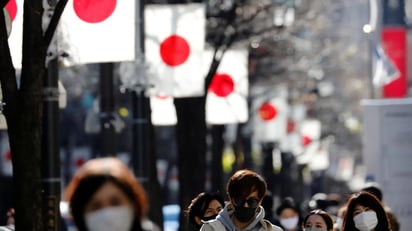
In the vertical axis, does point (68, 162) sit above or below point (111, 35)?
below

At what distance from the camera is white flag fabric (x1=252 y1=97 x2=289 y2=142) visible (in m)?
39.3

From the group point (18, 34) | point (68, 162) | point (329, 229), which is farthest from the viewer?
point (68, 162)

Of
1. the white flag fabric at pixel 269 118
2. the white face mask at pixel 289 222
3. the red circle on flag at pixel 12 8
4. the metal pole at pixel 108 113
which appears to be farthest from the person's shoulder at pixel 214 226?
the white flag fabric at pixel 269 118

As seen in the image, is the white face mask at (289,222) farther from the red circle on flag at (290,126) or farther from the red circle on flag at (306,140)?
the red circle on flag at (306,140)

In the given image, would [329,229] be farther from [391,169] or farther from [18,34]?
[391,169]

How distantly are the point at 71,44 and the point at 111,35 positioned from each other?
1.71 ft

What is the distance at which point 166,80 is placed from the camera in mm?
20234

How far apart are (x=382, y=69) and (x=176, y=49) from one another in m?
11.5

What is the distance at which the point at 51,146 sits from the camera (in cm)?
1389

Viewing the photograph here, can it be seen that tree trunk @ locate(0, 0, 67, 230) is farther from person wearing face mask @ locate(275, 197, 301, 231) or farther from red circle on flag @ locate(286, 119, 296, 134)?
red circle on flag @ locate(286, 119, 296, 134)

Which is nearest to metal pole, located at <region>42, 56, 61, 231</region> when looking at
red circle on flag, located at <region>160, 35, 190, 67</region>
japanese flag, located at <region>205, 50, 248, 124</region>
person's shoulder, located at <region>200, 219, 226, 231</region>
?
person's shoulder, located at <region>200, 219, 226, 231</region>

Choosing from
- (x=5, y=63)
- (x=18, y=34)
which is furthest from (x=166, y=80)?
(x=5, y=63)

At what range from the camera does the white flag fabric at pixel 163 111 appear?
989 inches

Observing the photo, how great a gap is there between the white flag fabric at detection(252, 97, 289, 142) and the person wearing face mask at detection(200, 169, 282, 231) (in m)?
29.8
